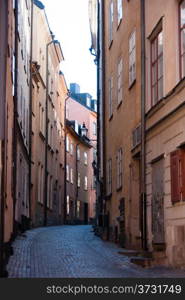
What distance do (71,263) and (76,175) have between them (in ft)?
135

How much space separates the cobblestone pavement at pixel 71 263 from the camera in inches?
465

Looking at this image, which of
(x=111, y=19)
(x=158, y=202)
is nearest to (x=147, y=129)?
(x=158, y=202)

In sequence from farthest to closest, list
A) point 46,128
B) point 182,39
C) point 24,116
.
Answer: point 46,128
point 24,116
point 182,39

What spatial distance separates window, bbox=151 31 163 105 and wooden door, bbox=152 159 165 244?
5.41 ft

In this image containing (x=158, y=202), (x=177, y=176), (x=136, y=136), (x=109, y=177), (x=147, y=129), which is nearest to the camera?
(x=177, y=176)

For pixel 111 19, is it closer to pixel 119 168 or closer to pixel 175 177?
pixel 119 168

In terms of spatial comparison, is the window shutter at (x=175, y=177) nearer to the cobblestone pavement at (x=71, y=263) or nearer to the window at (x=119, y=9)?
the cobblestone pavement at (x=71, y=263)

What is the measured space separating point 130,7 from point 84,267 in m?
9.02

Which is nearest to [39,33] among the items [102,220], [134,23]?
[102,220]

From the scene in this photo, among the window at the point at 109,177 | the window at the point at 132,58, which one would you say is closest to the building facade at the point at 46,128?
the window at the point at 109,177

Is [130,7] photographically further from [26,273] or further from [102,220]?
[26,273]

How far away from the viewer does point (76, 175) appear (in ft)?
181

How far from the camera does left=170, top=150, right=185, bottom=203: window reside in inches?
513

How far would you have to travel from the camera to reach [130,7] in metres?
19.3
